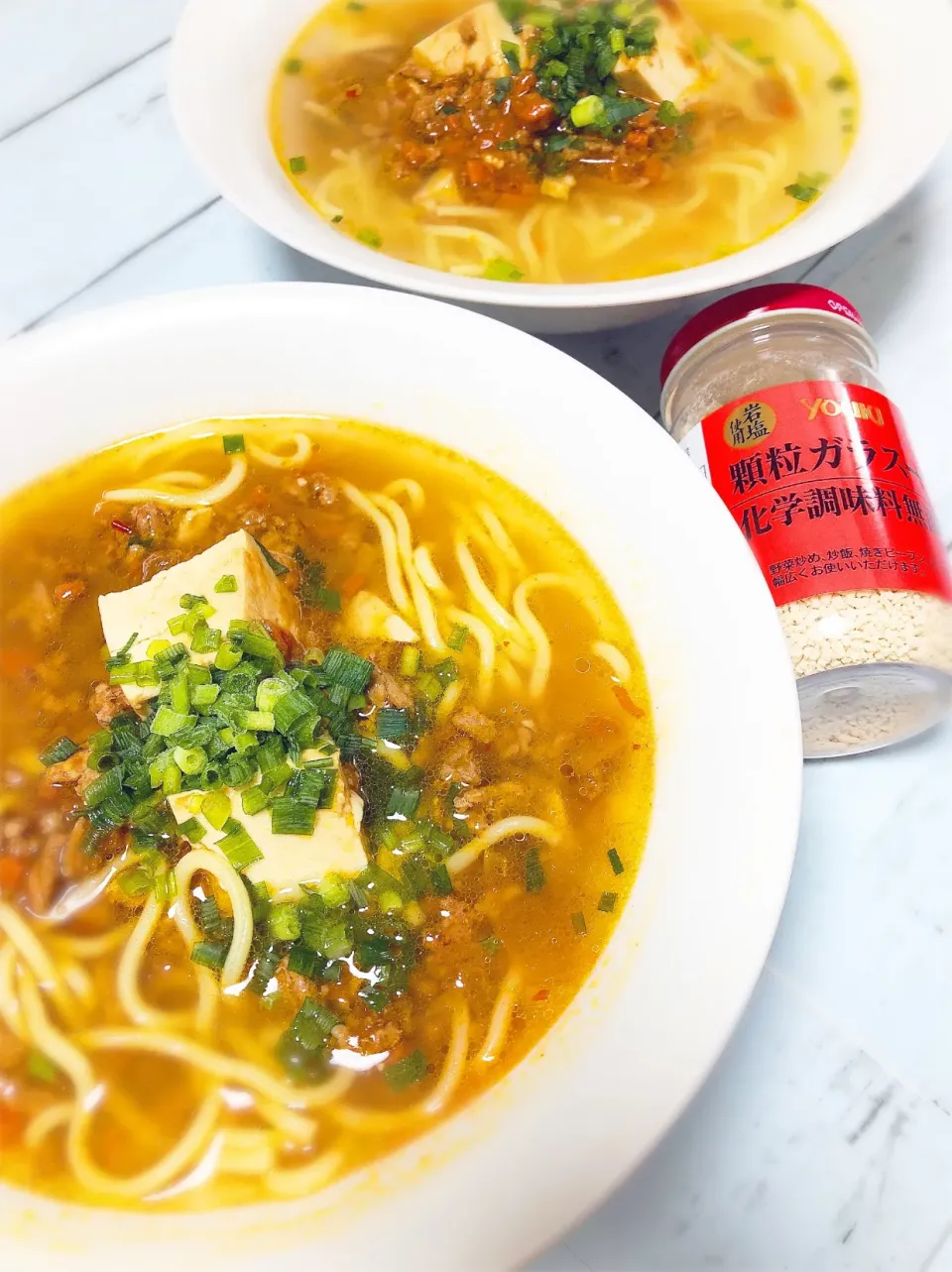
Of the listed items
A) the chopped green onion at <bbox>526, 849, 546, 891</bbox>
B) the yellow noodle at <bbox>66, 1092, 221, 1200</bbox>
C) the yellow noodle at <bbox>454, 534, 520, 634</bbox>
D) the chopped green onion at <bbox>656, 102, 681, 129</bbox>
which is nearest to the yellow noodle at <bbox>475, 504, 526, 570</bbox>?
the yellow noodle at <bbox>454, 534, 520, 634</bbox>

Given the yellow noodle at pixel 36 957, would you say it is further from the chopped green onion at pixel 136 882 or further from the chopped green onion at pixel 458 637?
the chopped green onion at pixel 458 637

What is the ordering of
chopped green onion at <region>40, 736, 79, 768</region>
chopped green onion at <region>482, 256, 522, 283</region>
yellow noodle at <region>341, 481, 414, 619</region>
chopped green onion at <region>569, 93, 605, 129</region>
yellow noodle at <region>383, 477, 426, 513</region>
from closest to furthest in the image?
chopped green onion at <region>40, 736, 79, 768</region>
yellow noodle at <region>341, 481, 414, 619</region>
yellow noodle at <region>383, 477, 426, 513</region>
chopped green onion at <region>482, 256, 522, 283</region>
chopped green onion at <region>569, 93, 605, 129</region>

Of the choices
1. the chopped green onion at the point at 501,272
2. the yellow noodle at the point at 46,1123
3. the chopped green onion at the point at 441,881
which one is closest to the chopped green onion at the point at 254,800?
the chopped green onion at the point at 441,881

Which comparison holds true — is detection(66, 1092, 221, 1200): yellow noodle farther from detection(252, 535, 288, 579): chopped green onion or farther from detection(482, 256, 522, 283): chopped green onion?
detection(482, 256, 522, 283): chopped green onion

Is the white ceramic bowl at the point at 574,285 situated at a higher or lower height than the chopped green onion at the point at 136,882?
higher

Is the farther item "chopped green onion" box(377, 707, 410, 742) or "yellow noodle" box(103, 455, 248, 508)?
"yellow noodle" box(103, 455, 248, 508)

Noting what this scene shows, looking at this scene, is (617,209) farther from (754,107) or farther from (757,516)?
(757,516)

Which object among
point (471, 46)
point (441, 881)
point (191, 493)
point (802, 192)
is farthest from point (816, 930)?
point (471, 46)
